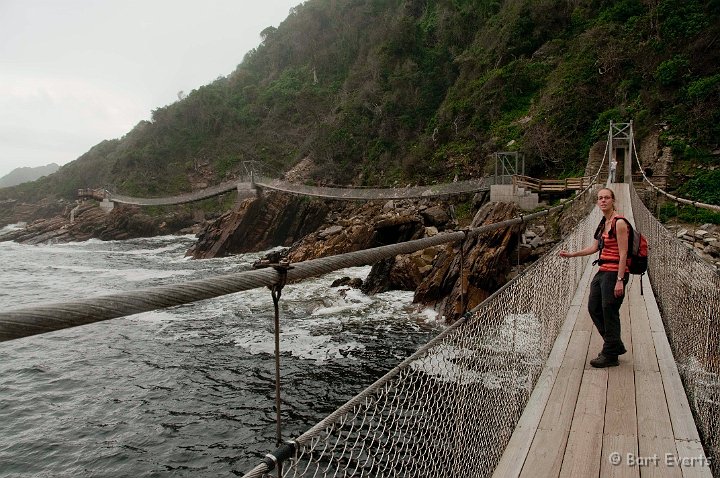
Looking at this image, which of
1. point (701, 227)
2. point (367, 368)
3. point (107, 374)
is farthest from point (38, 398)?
point (701, 227)

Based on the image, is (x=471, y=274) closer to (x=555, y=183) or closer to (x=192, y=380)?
(x=192, y=380)

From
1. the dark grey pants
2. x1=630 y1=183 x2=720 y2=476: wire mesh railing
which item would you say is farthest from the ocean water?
x1=630 y1=183 x2=720 y2=476: wire mesh railing

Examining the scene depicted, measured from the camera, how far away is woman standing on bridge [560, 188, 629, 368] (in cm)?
302

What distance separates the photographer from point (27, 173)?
132375 mm

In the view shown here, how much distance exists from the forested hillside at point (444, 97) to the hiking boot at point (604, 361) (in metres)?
11.4

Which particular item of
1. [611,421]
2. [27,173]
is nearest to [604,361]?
[611,421]

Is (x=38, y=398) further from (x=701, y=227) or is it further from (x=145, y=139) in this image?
(x=145, y=139)

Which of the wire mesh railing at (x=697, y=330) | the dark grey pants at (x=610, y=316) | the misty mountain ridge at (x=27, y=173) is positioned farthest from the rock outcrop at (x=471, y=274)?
the misty mountain ridge at (x=27, y=173)

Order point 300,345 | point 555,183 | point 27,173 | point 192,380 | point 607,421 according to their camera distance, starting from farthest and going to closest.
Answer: point 27,173
point 555,183
point 300,345
point 192,380
point 607,421

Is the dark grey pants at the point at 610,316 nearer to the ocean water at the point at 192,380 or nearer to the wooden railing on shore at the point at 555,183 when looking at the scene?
the ocean water at the point at 192,380

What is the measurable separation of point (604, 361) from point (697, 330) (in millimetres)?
583

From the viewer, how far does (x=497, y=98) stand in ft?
70.3

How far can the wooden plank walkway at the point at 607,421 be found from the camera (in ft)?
6.59

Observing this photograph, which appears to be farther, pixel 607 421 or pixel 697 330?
pixel 697 330
